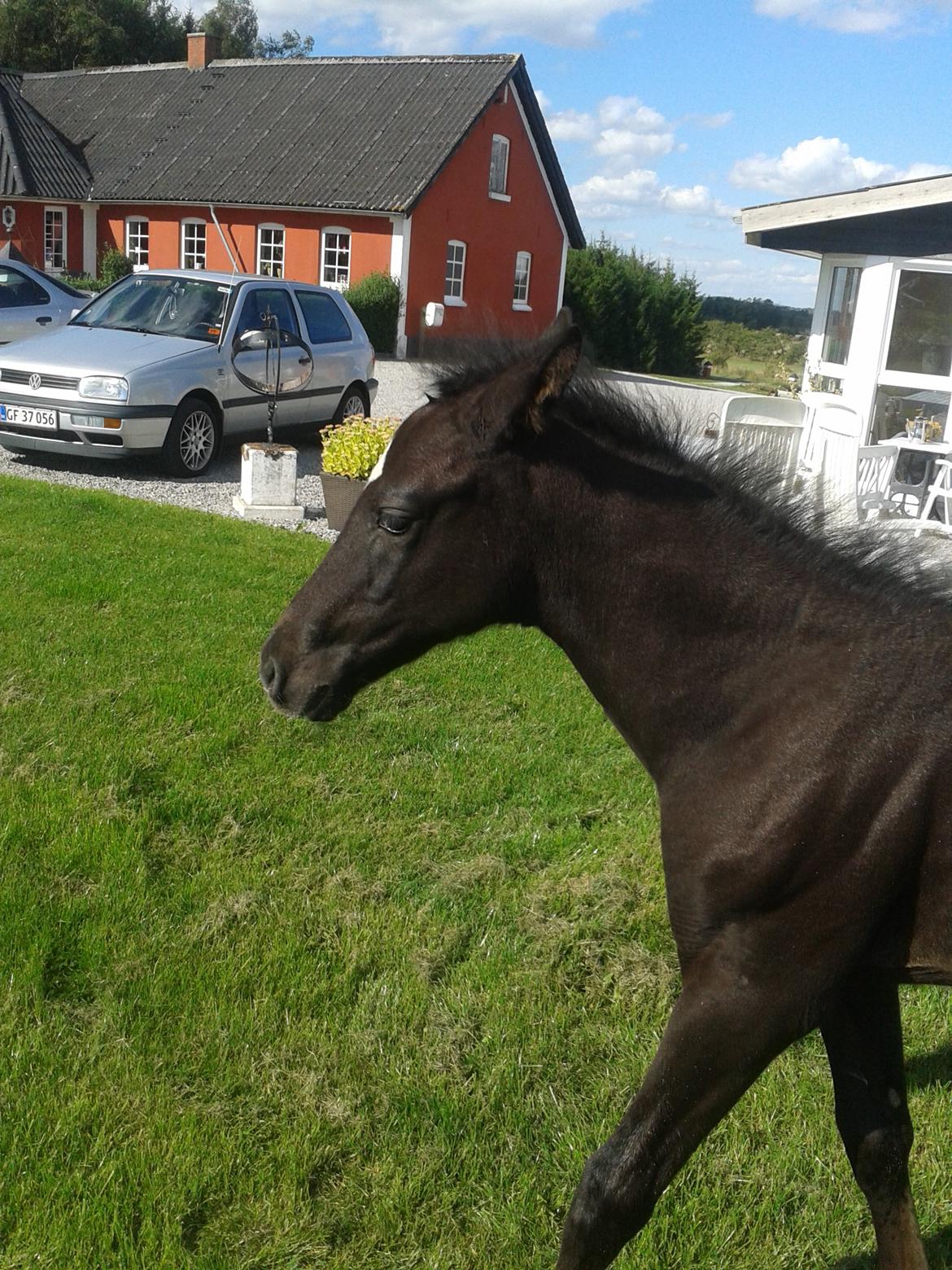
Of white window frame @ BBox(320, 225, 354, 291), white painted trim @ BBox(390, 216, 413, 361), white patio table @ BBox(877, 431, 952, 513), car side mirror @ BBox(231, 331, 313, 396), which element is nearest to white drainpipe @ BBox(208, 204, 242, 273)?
white window frame @ BBox(320, 225, 354, 291)

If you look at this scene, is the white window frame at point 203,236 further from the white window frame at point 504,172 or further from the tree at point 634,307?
the tree at point 634,307

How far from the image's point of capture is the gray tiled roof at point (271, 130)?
29719 mm

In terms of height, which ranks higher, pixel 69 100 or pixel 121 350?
pixel 69 100

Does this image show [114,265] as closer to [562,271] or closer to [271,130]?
[271,130]

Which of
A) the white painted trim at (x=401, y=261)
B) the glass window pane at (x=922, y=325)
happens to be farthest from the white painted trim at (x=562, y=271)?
the glass window pane at (x=922, y=325)

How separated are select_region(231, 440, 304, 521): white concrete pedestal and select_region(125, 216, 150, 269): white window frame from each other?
2601 cm

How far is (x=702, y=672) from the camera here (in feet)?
7.50

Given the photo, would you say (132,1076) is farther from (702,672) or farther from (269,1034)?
(702,672)

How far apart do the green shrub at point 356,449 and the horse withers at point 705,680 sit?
270 inches

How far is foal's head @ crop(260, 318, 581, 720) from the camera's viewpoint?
7.61ft

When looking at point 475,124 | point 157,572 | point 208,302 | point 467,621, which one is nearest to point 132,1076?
point 467,621

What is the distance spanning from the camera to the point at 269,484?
10070 mm

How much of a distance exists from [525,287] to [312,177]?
735cm

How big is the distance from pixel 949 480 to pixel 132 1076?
865 centimetres
